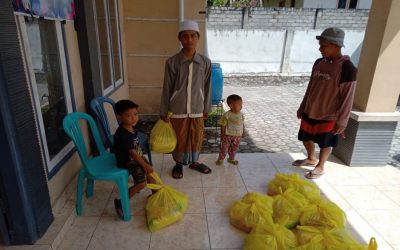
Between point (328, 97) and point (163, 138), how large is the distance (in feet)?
6.05

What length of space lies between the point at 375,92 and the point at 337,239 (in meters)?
2.16

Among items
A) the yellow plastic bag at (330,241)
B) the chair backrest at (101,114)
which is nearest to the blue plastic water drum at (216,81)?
the chair backrest at (101,114)

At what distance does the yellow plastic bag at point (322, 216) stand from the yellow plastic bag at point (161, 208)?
43.0 inches

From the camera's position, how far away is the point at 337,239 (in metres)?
1.85

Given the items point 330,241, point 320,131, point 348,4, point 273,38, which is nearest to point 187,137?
point 320,131

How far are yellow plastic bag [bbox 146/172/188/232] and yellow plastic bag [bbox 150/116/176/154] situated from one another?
483 millimetres

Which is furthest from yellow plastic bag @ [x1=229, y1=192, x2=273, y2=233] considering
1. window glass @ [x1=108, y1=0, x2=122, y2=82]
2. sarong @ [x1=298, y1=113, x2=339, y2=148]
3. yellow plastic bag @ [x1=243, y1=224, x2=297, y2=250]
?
window glass @ [x1=108, y1=0, x2=122, y2=82]

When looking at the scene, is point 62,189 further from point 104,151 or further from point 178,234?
point 178,234

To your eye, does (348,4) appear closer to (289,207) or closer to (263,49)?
(263,49)

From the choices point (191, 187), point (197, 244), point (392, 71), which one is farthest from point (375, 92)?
point (197, 244)

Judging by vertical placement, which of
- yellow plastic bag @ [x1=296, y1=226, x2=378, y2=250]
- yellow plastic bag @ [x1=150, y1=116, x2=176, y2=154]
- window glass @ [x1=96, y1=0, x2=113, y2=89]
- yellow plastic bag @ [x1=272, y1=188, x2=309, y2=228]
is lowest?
yellow plastic bag @ [x1=272, y1=188, x2=309, y2=228]

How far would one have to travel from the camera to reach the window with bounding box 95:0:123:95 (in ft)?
12.6

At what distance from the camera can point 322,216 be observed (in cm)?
219

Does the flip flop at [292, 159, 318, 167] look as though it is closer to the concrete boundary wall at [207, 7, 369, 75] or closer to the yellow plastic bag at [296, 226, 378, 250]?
the yellow plastic bag at [296, 226, 378, 250]
